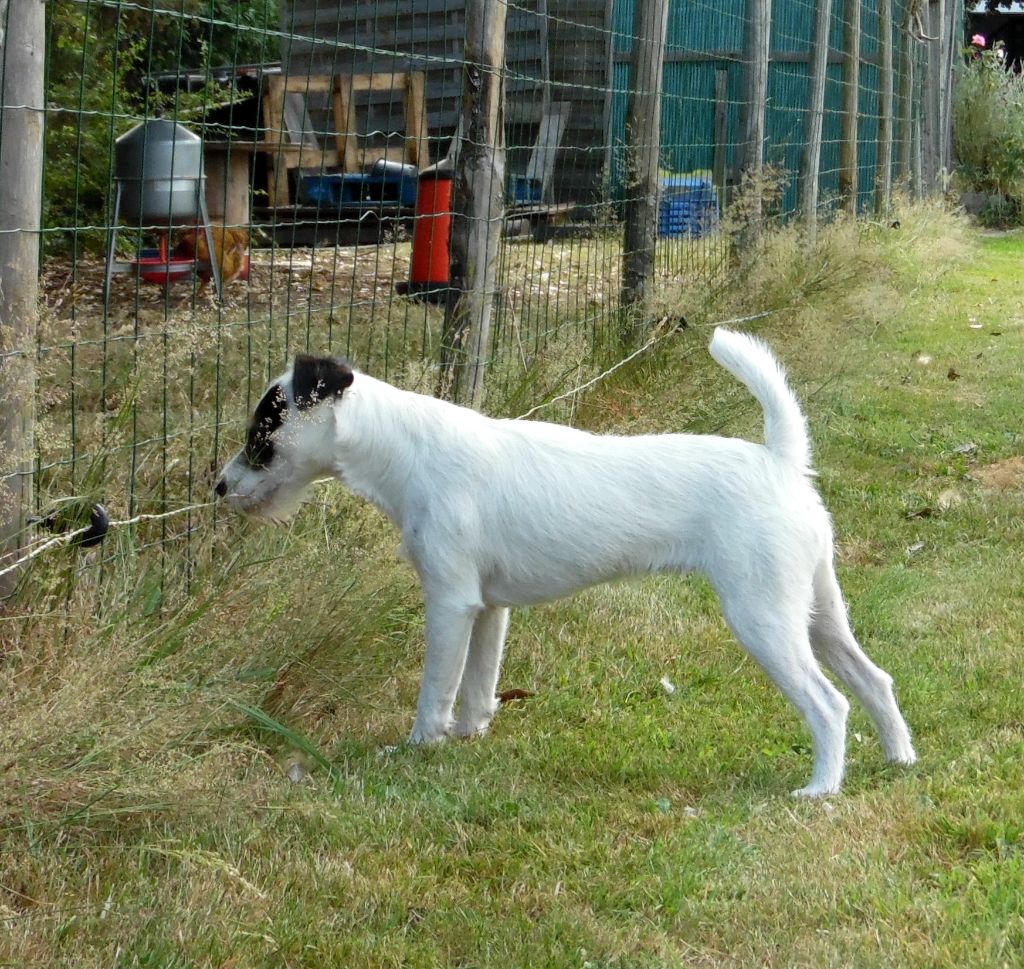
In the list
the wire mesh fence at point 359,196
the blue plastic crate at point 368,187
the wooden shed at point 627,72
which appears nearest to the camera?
the wire mesh fence at point 359,196

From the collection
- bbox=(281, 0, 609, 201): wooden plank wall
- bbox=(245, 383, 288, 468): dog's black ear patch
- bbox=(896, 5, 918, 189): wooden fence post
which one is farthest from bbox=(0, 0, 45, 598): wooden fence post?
bbox=(896, 5, 918, 189): wooden fence post

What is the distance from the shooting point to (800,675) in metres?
3.81

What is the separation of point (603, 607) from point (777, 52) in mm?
10134

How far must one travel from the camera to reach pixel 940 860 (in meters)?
3.36

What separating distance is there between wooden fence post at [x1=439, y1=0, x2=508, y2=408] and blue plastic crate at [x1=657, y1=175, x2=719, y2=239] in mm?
3299

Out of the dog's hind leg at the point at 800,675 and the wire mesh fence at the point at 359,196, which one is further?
the wire mesh fence at the point at 359,196

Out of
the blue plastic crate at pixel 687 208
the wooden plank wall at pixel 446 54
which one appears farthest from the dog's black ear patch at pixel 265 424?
the wooden plank wall at pixel 446 54

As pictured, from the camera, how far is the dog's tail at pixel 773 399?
4.00 m

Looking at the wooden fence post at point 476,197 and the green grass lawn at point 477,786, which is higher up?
the wooden fence post at point 476,197

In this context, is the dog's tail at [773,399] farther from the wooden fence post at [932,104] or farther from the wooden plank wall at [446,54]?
the wooden fence post at [932,104]

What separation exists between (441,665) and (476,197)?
2358mm

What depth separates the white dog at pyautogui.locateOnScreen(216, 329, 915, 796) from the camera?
382cm

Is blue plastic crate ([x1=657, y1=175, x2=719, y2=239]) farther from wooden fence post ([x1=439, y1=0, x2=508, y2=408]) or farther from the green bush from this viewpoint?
the green bush

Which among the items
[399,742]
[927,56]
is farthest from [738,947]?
[927,56]
